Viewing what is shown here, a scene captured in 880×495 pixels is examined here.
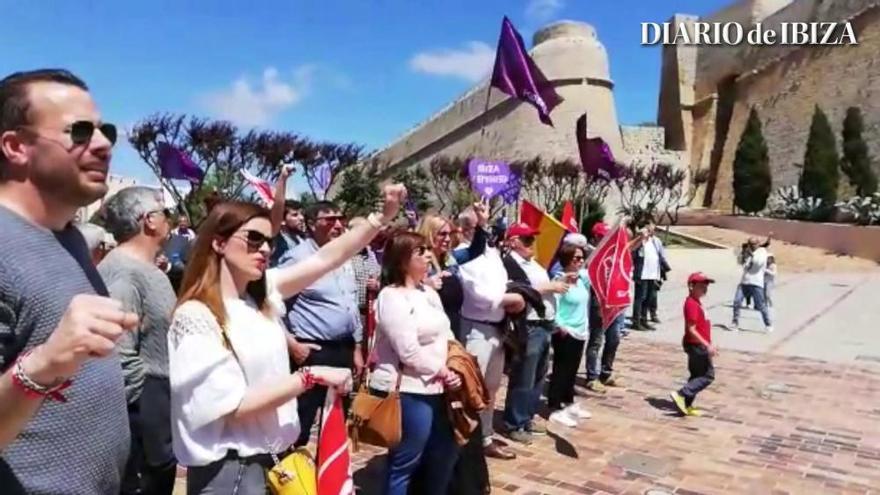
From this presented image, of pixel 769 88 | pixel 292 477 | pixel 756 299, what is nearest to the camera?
pixel 292 477

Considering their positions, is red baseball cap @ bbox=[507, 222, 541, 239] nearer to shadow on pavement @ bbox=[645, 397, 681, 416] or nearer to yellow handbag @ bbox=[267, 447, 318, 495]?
shadow on pavement @ bbox=[645, 397, 681, 416]

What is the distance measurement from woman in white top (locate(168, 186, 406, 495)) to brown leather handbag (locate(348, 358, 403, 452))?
3.24 ft

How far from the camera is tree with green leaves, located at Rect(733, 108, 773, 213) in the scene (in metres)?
38.2

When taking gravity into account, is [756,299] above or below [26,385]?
below

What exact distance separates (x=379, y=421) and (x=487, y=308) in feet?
4.69

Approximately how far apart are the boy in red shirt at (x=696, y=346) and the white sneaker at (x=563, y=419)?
1117mm

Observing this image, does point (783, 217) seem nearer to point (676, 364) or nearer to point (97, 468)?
point (676, 364)

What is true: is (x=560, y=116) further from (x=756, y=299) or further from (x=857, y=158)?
(x=756, y=299)

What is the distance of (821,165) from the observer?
113 feet

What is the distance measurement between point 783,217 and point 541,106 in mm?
29852

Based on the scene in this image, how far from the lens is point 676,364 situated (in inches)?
329

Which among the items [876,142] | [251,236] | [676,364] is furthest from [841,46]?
[251,236]

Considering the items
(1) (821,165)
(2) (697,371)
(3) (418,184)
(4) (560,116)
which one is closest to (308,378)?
(2) (697,371)

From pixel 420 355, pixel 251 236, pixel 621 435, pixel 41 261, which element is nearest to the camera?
pixel 41 261
